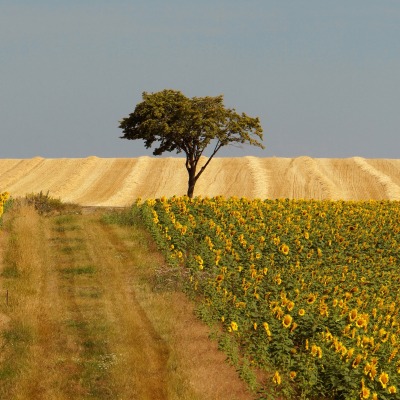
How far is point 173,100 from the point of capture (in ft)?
169

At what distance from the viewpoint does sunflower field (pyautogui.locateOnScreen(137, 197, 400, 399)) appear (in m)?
13.7

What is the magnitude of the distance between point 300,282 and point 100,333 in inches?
242

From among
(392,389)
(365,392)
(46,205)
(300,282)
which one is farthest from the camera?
(46,205)

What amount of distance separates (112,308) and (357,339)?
6.39 metres

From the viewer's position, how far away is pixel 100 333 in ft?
53.3

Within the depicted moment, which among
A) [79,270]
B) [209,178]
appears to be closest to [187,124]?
A: [209,178]

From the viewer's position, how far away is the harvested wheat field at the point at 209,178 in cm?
6134

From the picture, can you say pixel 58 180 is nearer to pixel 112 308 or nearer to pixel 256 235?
pixel 256 235

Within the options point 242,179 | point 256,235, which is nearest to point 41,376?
point 256,235

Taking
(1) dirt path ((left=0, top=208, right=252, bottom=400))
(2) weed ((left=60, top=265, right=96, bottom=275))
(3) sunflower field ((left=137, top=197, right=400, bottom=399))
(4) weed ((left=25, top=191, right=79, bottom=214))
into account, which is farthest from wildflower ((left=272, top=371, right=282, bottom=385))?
(4) weed ((left=25, top=191, right=79, bottom=214))

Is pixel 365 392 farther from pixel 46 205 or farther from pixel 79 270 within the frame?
pixel 46 205

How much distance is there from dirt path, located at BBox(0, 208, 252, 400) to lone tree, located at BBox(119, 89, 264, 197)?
26110mm

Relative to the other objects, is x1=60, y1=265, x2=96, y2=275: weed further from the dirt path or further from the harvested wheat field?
the harvested wheat field

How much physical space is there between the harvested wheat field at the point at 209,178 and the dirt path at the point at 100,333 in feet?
113
